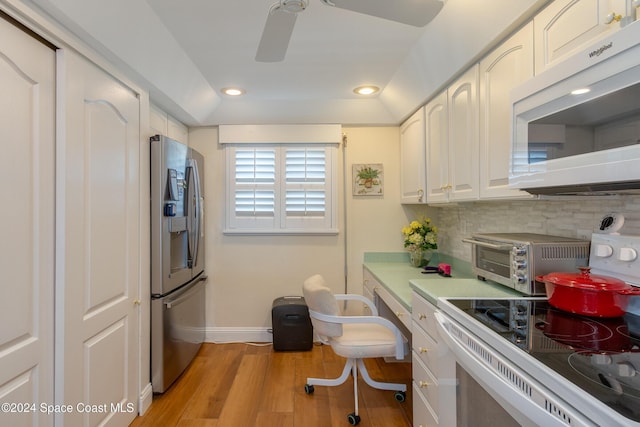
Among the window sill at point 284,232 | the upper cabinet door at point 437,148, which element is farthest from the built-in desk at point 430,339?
the window sill at point 284,232

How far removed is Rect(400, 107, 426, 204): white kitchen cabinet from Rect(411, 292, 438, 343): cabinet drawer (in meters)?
1.07

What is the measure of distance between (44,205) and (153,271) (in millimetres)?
910

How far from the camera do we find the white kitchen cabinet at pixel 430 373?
3.99 ft

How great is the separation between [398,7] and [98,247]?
1744 millimetres

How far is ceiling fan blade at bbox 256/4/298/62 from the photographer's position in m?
1.20

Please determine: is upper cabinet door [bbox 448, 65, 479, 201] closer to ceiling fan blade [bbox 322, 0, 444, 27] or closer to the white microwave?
the white microwave

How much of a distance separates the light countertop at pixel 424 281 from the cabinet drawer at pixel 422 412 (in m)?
0.44

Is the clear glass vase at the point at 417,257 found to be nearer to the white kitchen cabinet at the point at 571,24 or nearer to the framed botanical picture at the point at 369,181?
the framed botanical picture at the point at 369,181

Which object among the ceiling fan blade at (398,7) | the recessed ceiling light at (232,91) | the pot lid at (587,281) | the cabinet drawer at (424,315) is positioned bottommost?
the cabinet drawer at (424,315)

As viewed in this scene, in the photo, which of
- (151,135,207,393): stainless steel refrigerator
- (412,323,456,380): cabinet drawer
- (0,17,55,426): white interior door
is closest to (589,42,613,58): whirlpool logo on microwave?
(412,323,456,380): cabinet drawer

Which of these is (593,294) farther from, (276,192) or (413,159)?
(276,192)

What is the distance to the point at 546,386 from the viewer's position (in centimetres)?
73

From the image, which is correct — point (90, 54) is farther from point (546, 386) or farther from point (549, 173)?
point (546, 386)

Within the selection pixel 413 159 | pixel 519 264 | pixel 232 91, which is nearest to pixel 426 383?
pixel 519 264
